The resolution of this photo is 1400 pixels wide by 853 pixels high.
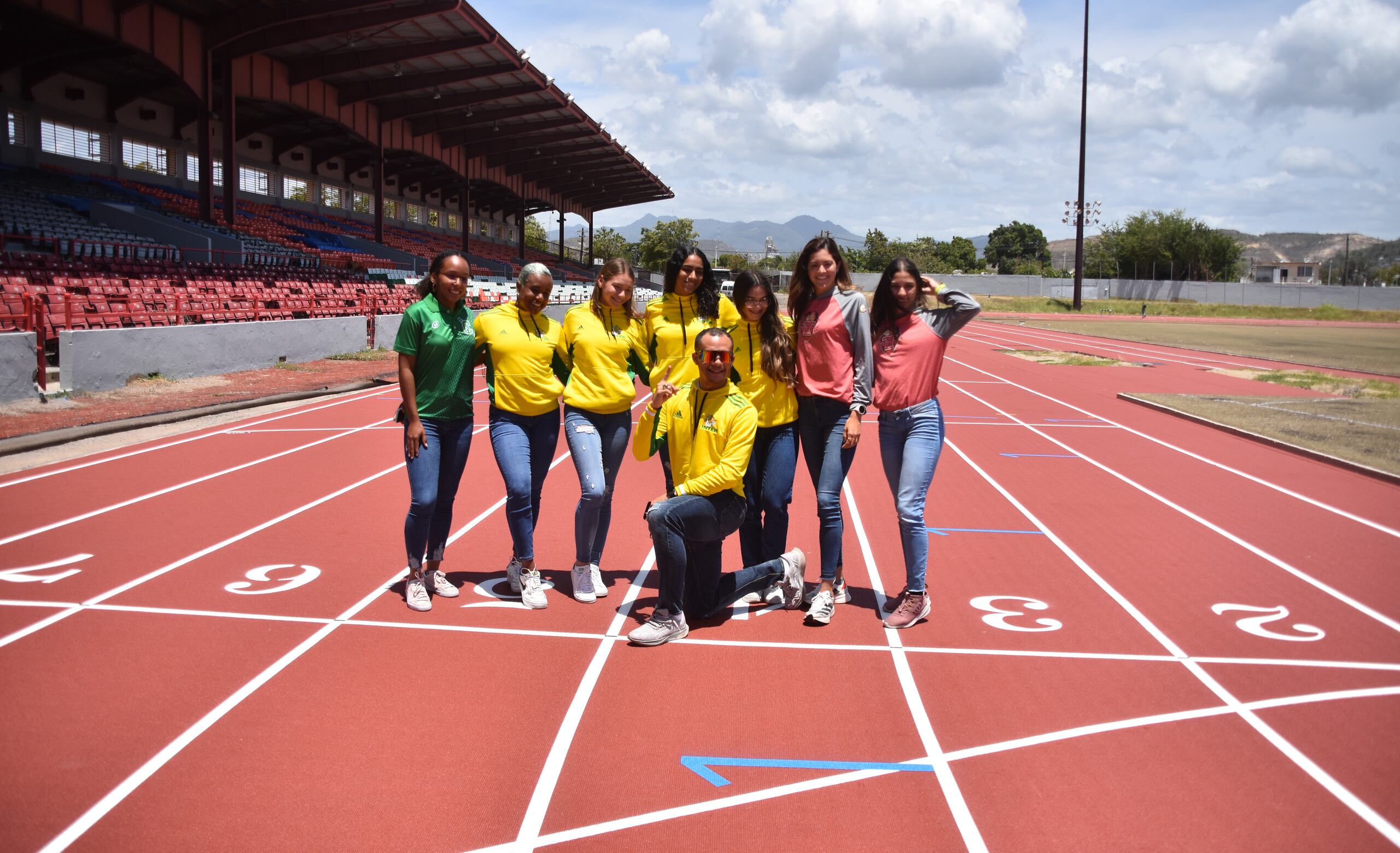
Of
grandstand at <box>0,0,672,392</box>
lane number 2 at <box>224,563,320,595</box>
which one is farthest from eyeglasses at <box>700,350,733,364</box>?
grandstand at <box>0,0,672,392</box>

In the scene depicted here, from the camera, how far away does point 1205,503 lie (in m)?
8.78

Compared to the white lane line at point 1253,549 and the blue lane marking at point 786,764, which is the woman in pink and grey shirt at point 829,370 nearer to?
the blue lane marking at point 786,764

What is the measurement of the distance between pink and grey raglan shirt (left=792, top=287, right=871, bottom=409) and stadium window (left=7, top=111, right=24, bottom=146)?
3471 cm

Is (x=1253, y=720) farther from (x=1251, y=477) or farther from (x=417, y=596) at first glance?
(x=1251, y=477)

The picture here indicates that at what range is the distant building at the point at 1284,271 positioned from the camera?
100125 millimetres

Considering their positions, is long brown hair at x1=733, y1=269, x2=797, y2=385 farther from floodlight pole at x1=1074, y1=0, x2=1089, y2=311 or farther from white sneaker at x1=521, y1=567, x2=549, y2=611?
floodlight pole at x1=1074, y1=0, x2=1089, y2=311

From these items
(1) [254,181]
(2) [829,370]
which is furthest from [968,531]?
(1) [254,181]

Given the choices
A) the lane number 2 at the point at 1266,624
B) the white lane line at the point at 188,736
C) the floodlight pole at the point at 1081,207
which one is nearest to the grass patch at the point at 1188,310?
Answer: the floodlight pole at the point at 1081,207

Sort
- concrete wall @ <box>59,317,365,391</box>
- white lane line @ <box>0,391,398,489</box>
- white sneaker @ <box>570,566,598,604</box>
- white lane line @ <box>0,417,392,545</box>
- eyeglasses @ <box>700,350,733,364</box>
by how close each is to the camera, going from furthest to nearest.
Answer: concrete wall @ <box>59,317,365,391</box>
white lane line @ <box>0,391,398,489</box>
white lane line @ <box>0,417,392,545</box>
white sneaker @ <box>570,566,598,604</box>
eyeglasses @ <box>700,350,733,364</box>

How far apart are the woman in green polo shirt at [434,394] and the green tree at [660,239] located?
7307cm

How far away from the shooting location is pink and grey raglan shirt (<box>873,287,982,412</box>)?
5254mm

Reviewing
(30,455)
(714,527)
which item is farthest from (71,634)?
(30,455)

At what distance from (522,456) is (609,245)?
A: 95414 mm

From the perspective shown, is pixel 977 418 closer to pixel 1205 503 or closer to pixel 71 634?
pixel 1205 503
